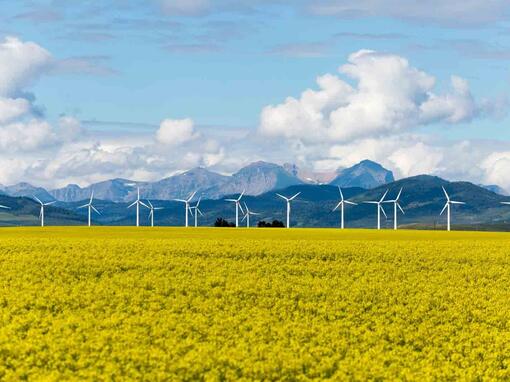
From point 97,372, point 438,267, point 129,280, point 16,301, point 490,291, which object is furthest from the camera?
point 438,267

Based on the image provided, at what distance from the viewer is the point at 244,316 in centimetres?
4134

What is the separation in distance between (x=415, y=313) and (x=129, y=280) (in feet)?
61.1

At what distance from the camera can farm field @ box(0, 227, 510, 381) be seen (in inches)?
1294

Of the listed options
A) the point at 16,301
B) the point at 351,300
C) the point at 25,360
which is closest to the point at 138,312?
the point at 16,301

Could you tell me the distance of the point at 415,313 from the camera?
149 ft

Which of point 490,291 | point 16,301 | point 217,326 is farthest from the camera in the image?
point 490,291

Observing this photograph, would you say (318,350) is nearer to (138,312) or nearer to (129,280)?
(138,312)

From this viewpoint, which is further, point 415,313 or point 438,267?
point 438,267

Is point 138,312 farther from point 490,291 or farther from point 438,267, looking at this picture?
point 438,267

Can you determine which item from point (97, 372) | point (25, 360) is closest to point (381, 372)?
point (97, 372)

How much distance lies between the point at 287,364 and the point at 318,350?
3.01 metres

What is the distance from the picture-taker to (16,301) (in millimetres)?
42656

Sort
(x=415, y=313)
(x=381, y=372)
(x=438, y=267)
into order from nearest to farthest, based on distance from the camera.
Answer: (x=381, y=372) → (x=415, y=313) → (x=438, y=267)

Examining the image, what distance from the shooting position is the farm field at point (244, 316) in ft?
108
